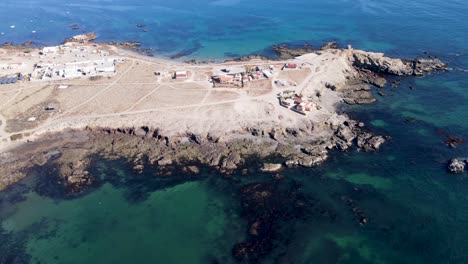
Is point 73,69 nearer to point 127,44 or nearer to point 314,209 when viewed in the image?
point 127,44

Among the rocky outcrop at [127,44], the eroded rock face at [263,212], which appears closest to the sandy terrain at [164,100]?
the eroded rock face at [263,212]

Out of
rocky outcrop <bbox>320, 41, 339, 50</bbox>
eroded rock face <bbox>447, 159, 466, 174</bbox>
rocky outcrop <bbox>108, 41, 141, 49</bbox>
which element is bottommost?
eroded rock face <bbox>447, 159, 466, 174</bbox>

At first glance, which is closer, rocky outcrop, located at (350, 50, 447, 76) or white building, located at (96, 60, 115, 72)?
white building, located at (96, 60, 115, 72)

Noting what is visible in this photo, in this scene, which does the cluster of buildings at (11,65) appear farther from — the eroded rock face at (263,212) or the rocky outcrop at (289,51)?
the eroded rock face at (263,212)

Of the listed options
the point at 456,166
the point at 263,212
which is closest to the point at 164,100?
the point at 263,212

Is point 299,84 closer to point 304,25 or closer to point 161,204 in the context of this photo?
point 161,204

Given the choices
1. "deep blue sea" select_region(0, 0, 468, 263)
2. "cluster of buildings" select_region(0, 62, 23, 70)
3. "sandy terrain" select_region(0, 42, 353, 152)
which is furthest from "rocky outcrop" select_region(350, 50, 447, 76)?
"cluster of buildings" select_region(0, 62, 23, 70)

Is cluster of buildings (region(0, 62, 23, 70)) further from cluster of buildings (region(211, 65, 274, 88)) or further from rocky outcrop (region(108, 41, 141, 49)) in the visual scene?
cluster of buildings (region(211, 65, 274, 88))
